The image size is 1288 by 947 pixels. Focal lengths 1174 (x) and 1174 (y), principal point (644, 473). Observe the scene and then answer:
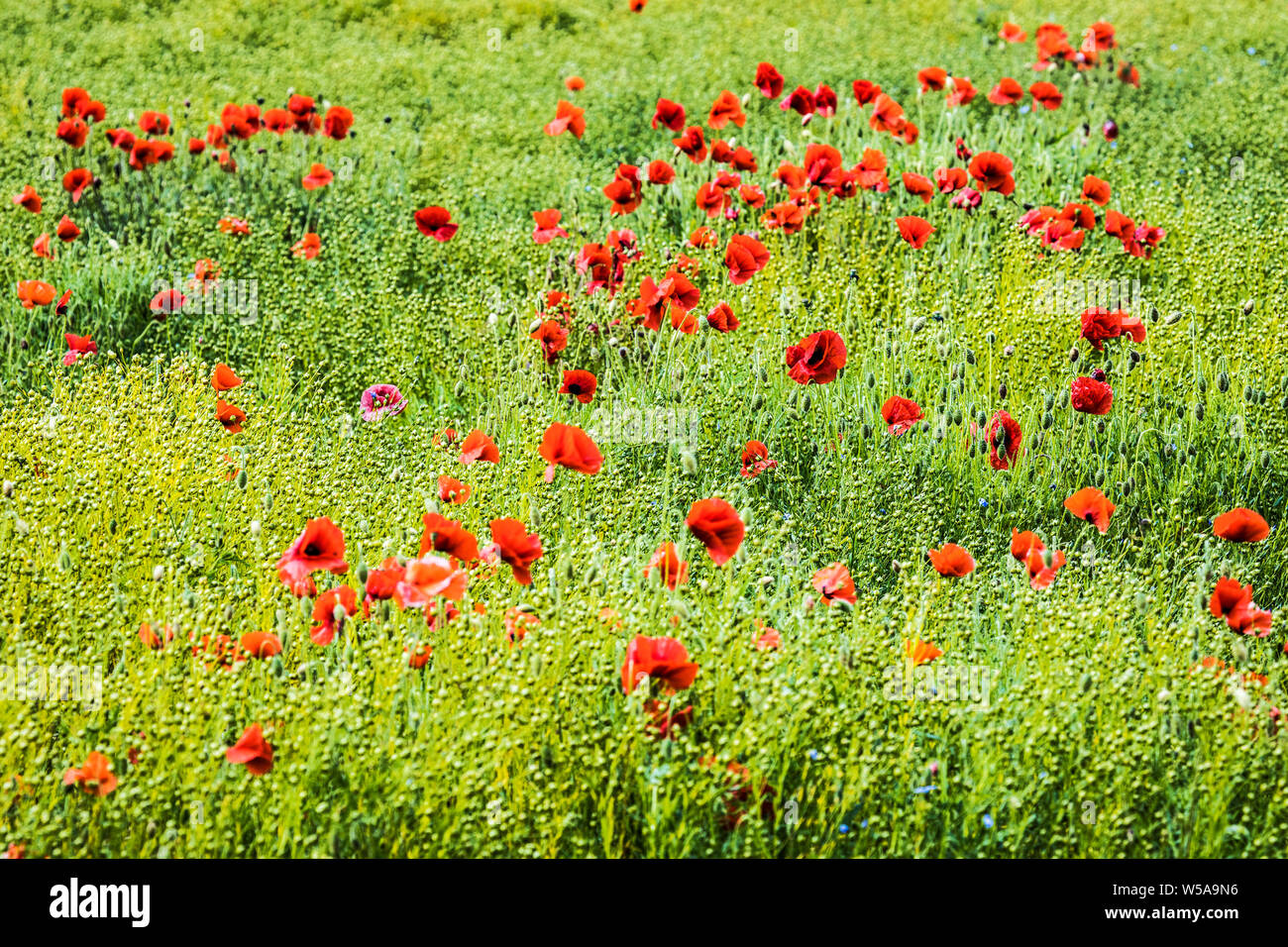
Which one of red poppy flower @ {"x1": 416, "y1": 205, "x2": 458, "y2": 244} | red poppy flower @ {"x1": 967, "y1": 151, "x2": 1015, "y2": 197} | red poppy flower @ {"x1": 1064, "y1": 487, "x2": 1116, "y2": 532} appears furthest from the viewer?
red poppy flower @ {"x1": 967, "y1": 151, "x2": 1015, "y2": 197}

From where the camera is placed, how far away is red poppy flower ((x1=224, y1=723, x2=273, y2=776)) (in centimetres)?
208

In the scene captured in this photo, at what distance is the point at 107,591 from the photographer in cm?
278

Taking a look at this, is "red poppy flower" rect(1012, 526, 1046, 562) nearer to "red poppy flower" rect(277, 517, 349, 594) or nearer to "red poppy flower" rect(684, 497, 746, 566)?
"red poppy flower" rect(684, 497, 746, 566)

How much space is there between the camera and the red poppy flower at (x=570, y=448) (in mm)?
2727

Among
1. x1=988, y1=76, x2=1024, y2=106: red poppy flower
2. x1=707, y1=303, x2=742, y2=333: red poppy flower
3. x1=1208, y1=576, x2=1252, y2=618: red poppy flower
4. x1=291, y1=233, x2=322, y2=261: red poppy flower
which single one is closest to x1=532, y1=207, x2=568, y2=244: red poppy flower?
x1=291, y1=233, x2=322, y2=261: red poppy flower

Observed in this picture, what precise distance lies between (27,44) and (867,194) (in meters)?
5.93

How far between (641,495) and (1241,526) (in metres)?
1.52

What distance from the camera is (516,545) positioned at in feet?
7.81

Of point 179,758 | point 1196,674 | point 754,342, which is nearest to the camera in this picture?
point 179,758

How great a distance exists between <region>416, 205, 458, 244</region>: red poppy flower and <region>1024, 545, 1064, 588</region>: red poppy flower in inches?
101

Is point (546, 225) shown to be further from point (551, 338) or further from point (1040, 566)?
point (1040, 566)

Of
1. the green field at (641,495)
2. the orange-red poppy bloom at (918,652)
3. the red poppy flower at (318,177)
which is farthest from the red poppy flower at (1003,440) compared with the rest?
the red poppy flower at (318,177)

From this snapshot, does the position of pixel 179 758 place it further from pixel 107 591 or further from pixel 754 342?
pixel 754 342
